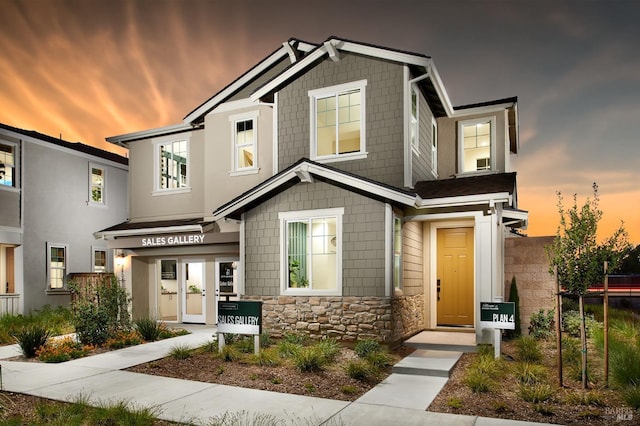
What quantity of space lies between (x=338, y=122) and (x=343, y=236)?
3169 millimetres

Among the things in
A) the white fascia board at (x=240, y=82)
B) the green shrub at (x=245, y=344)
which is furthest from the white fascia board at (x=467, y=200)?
the white fascia board at (x=240, y=82)

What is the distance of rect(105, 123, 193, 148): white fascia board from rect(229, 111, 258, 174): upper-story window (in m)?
2.04

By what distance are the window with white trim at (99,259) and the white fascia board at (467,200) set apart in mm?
14802

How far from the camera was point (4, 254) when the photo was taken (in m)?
17.8

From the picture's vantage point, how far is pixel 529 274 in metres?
12.1

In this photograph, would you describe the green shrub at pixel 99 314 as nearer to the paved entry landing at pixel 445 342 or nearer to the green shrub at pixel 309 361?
the green shrub at pixel 309 361

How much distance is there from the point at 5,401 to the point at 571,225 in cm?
895

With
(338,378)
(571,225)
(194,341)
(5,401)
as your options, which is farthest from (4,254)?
(571,225)

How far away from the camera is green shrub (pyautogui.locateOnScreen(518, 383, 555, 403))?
261 inches

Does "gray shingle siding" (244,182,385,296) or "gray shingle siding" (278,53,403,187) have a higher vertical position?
"gray shingle siding" (278,53,403,187)

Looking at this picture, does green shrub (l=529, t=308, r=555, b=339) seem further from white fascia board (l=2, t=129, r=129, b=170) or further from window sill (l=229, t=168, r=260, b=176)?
white fascia board (l=2, t=129, r=129, b=170)

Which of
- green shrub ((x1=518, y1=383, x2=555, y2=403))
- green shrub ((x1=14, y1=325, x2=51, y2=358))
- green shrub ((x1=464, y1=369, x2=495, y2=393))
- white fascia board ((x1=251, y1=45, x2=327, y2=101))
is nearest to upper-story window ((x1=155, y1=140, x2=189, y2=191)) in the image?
white fascia board ((x1=251, y1=45, x2=327, y2=101))

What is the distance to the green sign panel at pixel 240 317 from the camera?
9.81 metres

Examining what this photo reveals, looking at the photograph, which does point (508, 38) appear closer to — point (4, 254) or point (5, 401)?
point (5, 401)
